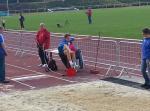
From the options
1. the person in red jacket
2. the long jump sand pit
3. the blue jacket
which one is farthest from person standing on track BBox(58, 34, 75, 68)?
the blue jacket

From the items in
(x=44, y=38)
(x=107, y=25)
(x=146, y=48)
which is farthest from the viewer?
(x=107, y=25)

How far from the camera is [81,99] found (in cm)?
1212

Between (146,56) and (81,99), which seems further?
(146,56)

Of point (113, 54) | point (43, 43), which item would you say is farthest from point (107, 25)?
Result: point (113, 54)

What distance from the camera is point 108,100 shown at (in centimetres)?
1194

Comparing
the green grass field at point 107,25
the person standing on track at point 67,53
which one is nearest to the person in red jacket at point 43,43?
the person standing on track at point 67,53

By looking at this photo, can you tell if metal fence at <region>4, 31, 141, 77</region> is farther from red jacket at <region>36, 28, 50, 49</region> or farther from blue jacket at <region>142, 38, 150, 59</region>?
blue jacket at <region>142, 38, 150, 59</region>

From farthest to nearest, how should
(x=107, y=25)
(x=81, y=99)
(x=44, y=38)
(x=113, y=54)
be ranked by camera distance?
(x=107, y=25) → (x=44, y=38) → (x=113, y=54) → (x=81, y=99)

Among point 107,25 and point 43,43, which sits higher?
point 43,43

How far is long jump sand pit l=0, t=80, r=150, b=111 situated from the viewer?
1123 centimetres

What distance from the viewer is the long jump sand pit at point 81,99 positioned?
11227 millimetres

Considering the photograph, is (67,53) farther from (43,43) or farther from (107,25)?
(107,25)

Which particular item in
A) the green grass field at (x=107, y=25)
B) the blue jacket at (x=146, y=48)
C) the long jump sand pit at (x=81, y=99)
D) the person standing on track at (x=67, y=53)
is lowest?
the green grass field at (x=107, y=25)

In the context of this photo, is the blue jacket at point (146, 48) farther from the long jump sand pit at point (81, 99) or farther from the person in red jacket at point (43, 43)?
the person in red jacket at point (43, 43)
